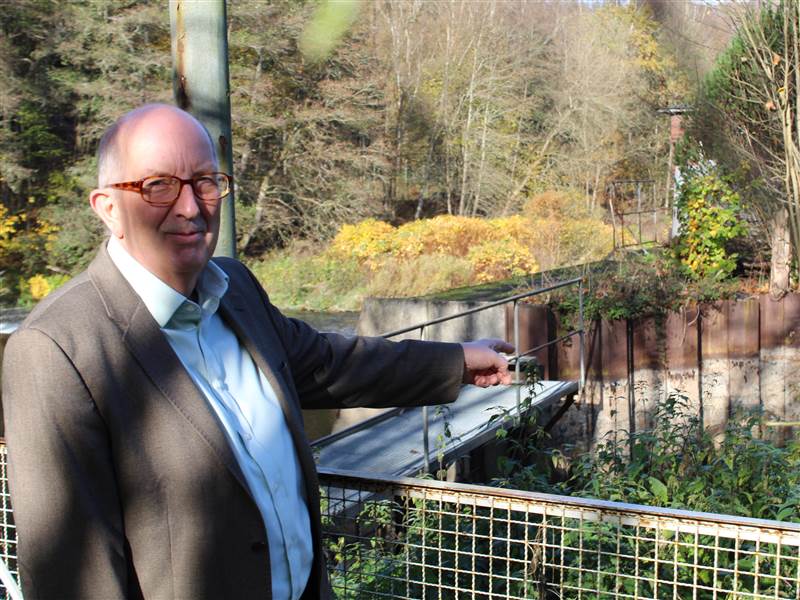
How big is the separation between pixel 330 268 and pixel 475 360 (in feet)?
62.6

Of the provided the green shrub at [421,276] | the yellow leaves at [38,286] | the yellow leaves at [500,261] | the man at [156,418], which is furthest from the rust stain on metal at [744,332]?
the yellow leaves at [38,286]

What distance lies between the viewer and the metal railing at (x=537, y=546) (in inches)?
78.5

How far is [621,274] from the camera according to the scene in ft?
37.5

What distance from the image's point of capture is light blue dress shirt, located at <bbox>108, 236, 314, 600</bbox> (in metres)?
1.69

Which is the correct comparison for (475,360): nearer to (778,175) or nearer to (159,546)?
(159,546)

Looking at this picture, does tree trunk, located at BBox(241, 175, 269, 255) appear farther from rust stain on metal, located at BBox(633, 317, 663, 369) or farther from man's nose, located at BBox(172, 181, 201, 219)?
man's nose, located at BBox(172, 181, 201, 219)

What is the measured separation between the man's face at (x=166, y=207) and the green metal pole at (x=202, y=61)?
114 centimetres

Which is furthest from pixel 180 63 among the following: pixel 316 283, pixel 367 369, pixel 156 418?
pixel 316 283

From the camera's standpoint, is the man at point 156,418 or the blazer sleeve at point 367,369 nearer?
the man at point 156,418

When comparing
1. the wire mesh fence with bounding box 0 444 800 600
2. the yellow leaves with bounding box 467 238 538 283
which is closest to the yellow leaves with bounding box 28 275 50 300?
the yellow leaves with bounding box 467 238 538 283

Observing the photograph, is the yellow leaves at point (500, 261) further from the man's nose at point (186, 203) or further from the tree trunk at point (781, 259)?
the man's nose at point (186, 203)

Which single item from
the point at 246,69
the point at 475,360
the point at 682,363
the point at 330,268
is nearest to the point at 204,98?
the point at 475,360

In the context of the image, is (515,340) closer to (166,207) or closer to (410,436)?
(410,436)

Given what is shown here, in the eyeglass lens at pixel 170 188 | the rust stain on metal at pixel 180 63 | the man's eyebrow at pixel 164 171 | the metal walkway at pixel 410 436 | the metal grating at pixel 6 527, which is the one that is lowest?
the metal walkway at pixel 410 436
